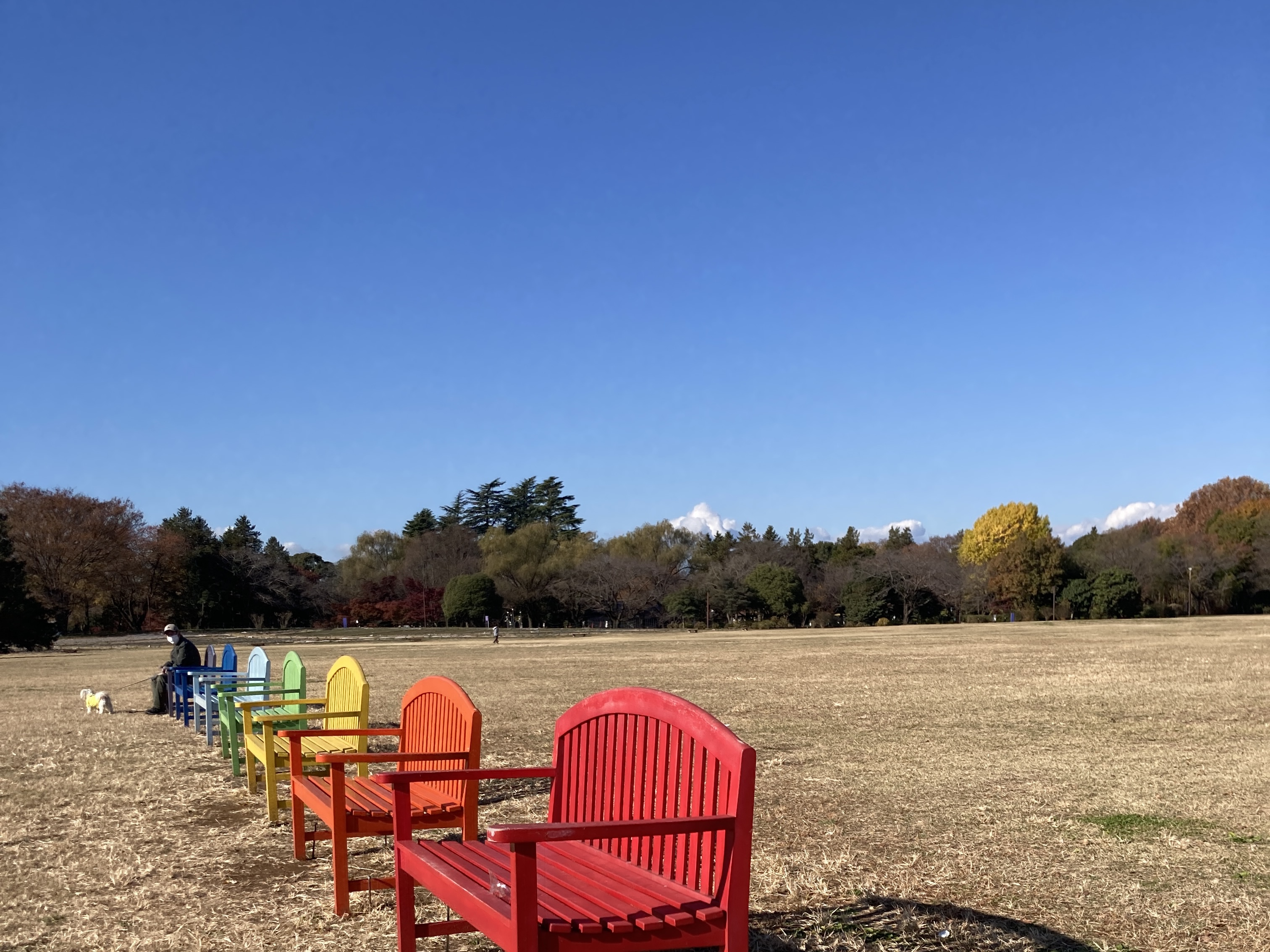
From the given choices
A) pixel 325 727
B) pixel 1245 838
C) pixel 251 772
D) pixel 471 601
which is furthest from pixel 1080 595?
pixel 251 772

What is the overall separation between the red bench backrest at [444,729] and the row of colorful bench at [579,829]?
1cm

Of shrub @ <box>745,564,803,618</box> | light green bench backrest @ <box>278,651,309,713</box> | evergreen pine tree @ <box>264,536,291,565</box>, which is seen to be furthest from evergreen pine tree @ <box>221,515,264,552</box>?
light green bench backrest @ <box>278,651,309,713</box>

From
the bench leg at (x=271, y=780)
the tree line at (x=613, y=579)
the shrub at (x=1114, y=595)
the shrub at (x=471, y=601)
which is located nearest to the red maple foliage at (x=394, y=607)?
the tree line at (x=613, y=579)

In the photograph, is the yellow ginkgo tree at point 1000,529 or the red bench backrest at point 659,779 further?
the yellow ginkgo tree at point 1000,529

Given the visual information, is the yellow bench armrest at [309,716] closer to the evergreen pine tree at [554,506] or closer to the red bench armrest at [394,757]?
the red bench armrest at [394,757]

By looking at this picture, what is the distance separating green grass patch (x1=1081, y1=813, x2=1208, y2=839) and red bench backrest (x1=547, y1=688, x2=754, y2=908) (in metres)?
3.41

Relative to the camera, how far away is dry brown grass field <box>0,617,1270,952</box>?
481cm

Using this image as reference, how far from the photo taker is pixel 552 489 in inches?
4141

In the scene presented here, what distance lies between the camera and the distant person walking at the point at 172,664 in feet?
46.2

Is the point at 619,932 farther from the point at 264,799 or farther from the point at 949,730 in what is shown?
the point at 949,730

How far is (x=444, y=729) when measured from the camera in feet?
18.6

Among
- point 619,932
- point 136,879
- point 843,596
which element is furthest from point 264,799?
point 843,596

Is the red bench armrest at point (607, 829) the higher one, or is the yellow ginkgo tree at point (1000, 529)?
the yellow ginkgo tree at point (1000, 529)

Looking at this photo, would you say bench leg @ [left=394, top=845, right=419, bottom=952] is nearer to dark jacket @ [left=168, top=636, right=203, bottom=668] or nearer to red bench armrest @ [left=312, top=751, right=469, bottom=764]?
red bench armrest @ [left=312, top=751, right=469, bottom=764]
